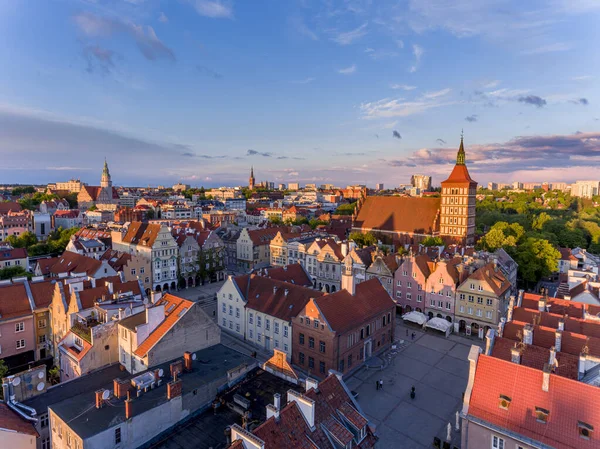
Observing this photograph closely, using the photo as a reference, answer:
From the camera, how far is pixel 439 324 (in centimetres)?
4766

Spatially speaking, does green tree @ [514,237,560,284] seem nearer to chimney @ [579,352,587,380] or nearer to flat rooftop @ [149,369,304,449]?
chimney @ [579,352,587,380]

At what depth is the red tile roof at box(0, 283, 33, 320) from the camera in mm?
37812

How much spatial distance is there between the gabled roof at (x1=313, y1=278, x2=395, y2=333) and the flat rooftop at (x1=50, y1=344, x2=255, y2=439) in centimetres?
1104

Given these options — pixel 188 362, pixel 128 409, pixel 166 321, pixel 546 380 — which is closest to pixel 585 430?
pixel 546 380

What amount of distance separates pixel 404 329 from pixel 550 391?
29.9 meters

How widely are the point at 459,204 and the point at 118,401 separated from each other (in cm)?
8187

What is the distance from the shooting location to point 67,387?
24703 millimetres

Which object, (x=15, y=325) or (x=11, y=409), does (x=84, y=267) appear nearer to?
(x=15, y=325)

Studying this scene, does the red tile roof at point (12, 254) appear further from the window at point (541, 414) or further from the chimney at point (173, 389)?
the window at point (541, 414)

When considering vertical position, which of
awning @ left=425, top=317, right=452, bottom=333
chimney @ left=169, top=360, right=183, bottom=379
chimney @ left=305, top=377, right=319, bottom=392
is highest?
chimney @ left=305, top=377, right=319, bottom=392

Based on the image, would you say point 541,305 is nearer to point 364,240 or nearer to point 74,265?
point 364,240

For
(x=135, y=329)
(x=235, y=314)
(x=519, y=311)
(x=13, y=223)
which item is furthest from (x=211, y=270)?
(x=13, y=223)

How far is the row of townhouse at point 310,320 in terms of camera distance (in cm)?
3597

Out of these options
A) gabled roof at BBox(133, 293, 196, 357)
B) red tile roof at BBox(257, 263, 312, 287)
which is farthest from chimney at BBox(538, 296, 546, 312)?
gabled roof at BBox(133, 293, 196, 357)
